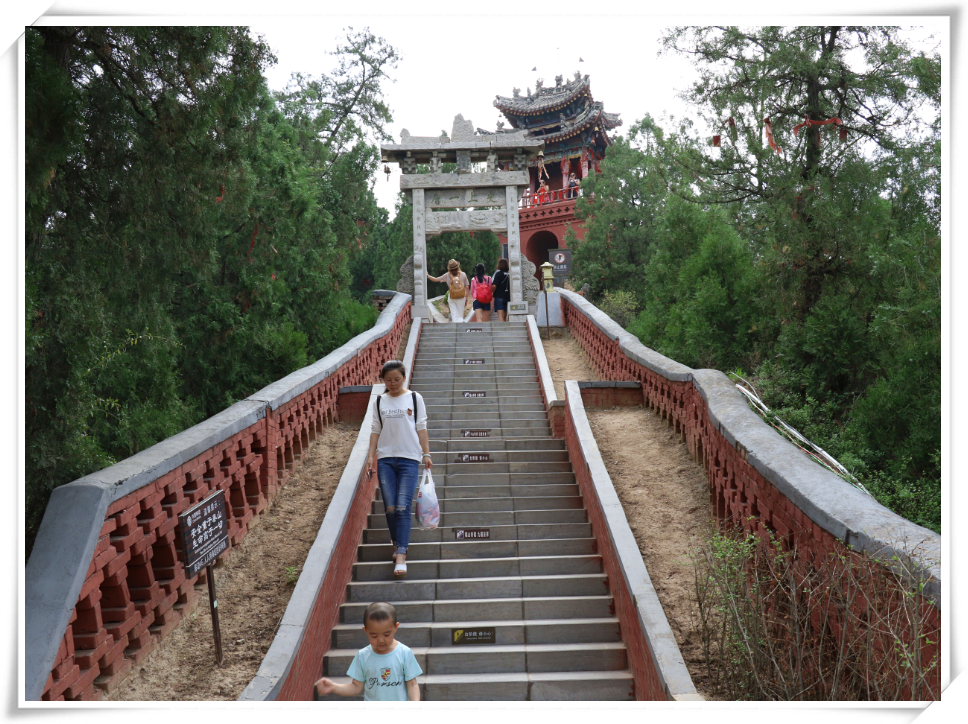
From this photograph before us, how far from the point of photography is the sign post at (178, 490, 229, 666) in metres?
4.09

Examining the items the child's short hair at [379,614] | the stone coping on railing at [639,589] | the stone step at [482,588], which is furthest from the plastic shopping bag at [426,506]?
the child's short hair at [379,614]

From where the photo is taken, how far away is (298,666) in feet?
14.6

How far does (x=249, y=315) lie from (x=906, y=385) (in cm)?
872

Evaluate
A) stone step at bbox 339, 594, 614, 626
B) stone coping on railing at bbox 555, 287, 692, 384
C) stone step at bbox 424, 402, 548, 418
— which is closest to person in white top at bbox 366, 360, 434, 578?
stone step at bbox 339, 594, 614, 626

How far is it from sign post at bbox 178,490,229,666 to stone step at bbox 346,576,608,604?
4.85 feet

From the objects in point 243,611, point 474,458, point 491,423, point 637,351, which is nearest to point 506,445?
point 474,458

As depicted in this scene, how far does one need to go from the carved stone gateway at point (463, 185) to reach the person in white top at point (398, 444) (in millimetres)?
12707

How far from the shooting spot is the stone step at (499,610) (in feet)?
18.2

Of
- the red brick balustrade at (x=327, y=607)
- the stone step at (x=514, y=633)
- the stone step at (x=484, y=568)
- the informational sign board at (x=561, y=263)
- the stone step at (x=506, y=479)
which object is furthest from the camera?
the informational sign board at (x=561, y=263)

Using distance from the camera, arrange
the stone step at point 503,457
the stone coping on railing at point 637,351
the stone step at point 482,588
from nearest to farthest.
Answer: the stone step at point 482,588
the stone coping on railing at point 637,351
the stone step at point 503,457

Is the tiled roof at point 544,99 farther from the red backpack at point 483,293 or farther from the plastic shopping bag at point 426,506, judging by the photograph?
the plastic shopping bag at point 426,506

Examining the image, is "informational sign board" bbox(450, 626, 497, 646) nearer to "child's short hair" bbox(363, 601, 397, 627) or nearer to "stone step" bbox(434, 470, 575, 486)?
"child's short hair" bbox(363, 601, 397, 627)

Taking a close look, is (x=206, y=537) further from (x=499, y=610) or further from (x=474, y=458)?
(x=474, y=458)
